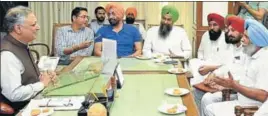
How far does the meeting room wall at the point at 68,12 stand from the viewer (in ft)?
22.8

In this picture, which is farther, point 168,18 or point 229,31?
point 168,18

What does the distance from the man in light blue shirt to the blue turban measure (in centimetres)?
169

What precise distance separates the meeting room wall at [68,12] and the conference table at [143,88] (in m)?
3.50

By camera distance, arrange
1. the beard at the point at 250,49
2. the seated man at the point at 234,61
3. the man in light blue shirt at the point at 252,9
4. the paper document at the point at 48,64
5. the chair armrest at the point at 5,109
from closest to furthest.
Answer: the chair armrest at the point at 5,109 → the beard at the point at 250,49 → the paper document at the point at 48,64 → the seated man at the point at 234,61 → the man in light blue shirt at the point at 252,9

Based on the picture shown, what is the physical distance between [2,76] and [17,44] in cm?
27

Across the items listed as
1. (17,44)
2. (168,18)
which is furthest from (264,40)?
(168,18)

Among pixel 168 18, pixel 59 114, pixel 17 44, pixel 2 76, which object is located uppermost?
pixel 168 18

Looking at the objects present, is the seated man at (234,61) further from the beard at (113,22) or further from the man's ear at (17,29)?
the man's ear at (17,29)

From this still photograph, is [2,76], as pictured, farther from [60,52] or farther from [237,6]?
[237,6]

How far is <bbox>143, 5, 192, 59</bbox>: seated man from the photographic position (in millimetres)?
4473

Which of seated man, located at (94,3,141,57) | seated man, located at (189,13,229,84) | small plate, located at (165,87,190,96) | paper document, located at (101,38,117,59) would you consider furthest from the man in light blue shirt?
small plate, located at (165,87,190,96)

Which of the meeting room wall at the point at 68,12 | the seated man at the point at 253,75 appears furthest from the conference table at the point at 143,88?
the meeting room wall at the point at 68,12

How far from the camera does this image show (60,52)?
4.27 metres

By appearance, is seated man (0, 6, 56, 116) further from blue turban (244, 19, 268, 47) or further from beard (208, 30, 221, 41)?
beard (208, 30, 221, 41)
